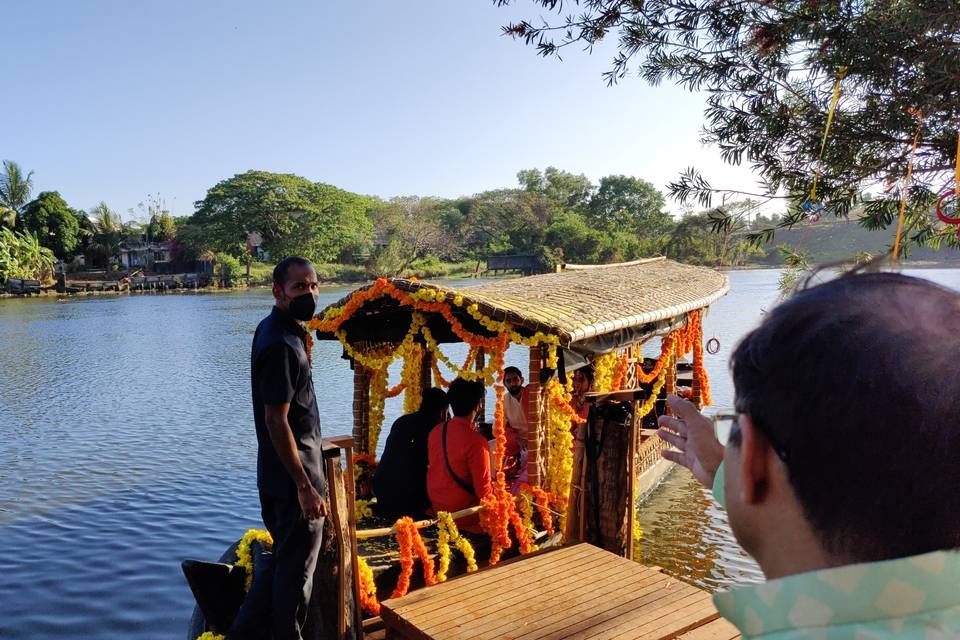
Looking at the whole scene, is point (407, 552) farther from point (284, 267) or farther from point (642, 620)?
point (284, 267)

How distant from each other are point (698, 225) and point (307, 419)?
2501mm

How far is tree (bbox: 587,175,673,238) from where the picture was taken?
2216 inches

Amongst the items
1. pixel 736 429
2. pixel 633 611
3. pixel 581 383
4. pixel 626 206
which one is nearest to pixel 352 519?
pixel 633 611

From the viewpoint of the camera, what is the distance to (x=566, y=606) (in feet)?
11.6

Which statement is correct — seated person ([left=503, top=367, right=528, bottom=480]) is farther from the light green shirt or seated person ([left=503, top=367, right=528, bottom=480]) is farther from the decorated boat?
the light green shirt

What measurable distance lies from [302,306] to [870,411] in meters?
3.30

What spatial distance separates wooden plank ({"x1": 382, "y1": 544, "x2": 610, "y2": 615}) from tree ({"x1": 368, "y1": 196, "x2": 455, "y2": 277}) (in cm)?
4836

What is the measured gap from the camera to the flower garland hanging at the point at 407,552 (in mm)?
4430

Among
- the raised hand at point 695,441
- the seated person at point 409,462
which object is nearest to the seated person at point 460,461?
the seated person at point 409,462

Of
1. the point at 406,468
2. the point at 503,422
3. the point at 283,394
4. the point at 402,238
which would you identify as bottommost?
the point at 406,468

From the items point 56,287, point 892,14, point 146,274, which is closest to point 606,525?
point 892,14

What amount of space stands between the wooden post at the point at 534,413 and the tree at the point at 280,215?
1864 inches

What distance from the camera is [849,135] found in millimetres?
3906

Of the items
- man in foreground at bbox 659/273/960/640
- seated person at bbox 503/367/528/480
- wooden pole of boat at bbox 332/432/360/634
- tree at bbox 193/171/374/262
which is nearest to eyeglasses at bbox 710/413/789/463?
man in foreground at bbox 659/273/960/640
